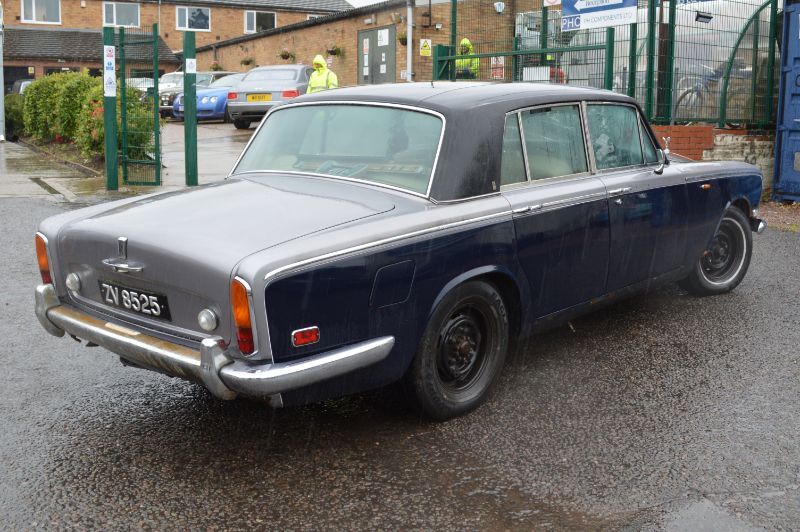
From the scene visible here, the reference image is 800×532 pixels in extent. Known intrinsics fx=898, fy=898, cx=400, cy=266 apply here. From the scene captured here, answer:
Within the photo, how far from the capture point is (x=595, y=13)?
12.0 meters

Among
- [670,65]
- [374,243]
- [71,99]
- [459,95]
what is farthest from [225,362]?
[71,99]

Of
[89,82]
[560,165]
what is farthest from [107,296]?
[89,82]

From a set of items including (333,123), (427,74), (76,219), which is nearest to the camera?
(76,219)

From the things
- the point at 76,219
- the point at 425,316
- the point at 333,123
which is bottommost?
the point at 425,316

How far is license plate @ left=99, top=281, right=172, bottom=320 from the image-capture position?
3748 mm

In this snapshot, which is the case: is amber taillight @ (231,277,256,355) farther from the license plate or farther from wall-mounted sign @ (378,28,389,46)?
wall-mounted sign @ (378,28,389,46)

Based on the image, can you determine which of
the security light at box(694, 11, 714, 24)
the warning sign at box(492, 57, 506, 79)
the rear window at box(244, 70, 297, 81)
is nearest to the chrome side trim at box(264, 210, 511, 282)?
the security light at box(694, 11, 714, 24)

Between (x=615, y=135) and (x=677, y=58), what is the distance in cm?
686

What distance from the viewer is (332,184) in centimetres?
443

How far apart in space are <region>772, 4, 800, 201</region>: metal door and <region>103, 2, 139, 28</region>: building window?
44.0 meters

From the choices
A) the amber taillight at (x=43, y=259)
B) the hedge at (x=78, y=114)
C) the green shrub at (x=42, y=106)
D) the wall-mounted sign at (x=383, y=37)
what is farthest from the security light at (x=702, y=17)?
the wall-mounted sign at (x=383, y=37)

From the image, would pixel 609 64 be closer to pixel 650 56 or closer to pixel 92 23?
pixel 650 56

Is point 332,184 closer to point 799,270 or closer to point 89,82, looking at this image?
point 799,270

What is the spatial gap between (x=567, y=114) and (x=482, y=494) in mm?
2437
